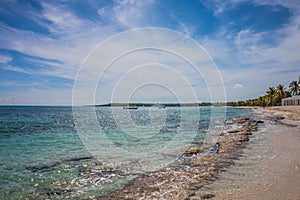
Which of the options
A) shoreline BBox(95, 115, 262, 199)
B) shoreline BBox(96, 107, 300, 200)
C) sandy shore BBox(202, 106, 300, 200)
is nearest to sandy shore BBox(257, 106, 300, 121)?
sandy shore BBox(202, 106, 300, 200)

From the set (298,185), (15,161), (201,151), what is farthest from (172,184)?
(15,161)

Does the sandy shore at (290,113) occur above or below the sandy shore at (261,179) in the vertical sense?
above

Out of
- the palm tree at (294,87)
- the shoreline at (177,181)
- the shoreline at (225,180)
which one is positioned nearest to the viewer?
the shoreline at (225,180)

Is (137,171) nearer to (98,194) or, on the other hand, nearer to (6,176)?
(98,194)

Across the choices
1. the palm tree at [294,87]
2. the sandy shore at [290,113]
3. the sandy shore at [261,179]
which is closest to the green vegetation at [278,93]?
the palm tree at [294,87]

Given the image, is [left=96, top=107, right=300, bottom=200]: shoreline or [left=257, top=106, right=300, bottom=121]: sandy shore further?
[left=257, top=106, right=300, bottom=121]: sandy shore

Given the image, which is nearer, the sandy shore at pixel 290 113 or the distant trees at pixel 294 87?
the sandy shore at pixel 290 113

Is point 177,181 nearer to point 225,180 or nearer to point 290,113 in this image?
point 225,180

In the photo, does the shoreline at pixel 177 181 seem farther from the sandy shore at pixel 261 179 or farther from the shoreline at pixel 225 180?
the sandy shore at pixel 261 179

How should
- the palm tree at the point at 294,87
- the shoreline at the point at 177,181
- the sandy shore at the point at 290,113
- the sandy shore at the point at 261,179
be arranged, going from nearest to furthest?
the sandy shore at the point at 261,179 < the shoreline at the point at 177,181 < the sandy shore at the point at 290,113 < the palm tree at the point at 294,87

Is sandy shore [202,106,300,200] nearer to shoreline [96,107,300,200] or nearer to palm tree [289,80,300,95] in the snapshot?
shoreline [96,107,300,200]

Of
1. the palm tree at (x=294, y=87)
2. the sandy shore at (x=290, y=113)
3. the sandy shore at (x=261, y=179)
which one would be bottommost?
the sandy shore at (x=261, y=179)

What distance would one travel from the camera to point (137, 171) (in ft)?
36.9

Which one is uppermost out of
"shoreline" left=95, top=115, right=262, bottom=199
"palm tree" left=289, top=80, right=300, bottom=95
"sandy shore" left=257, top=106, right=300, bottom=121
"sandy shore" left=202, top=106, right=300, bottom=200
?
"palm tree" left=289, top=80, right=300, bottom=95
